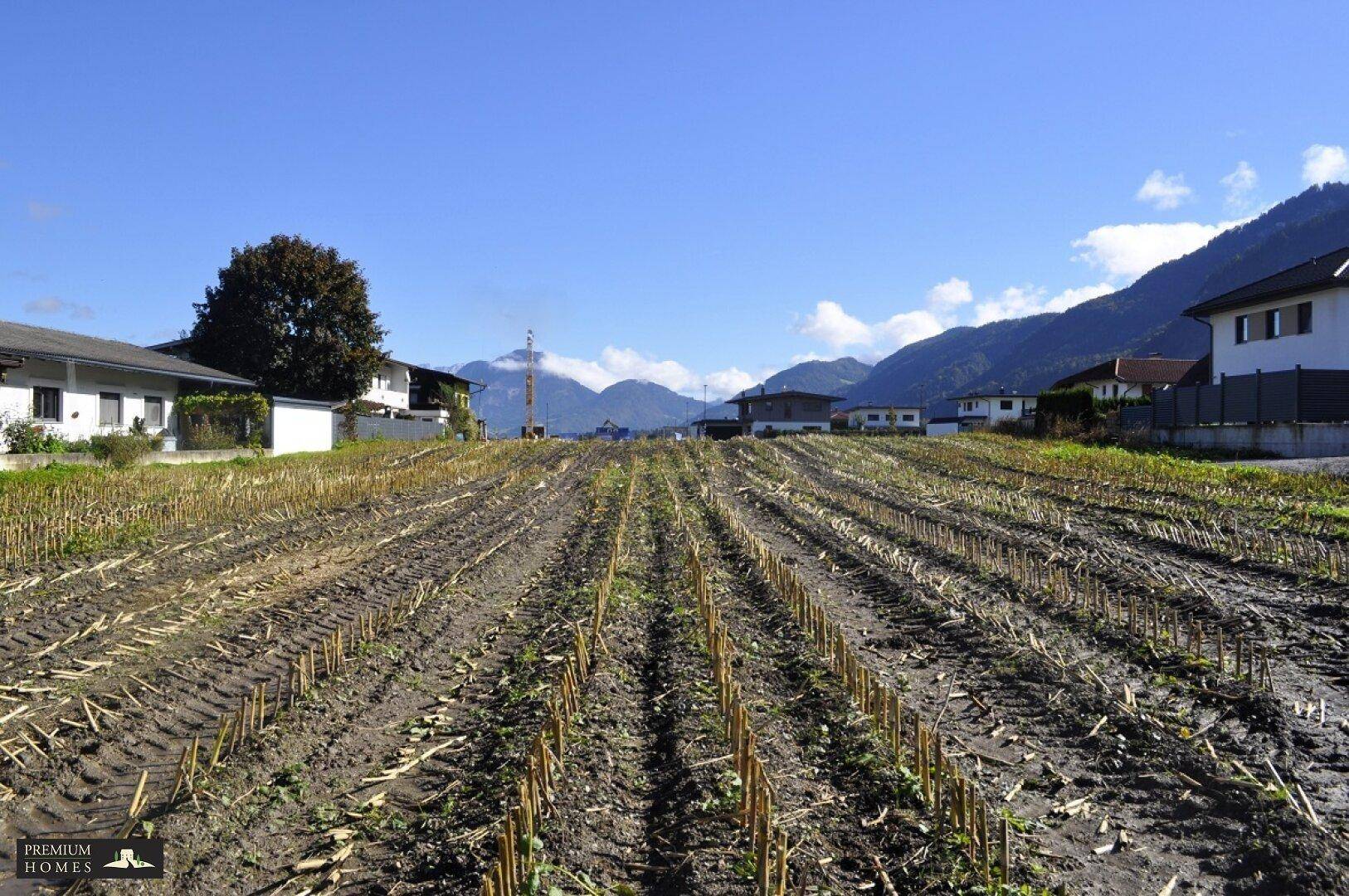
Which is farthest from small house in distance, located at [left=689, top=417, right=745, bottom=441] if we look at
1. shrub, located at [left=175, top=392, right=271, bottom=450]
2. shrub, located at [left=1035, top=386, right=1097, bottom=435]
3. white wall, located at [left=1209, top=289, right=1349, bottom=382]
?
shrub, located at [left=175, top=392, right=271, bottom=450]

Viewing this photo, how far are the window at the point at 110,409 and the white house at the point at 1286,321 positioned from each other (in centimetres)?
3559

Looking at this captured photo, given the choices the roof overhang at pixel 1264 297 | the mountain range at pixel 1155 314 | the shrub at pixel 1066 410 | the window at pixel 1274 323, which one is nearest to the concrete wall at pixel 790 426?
the shrub at pixel 1066 410

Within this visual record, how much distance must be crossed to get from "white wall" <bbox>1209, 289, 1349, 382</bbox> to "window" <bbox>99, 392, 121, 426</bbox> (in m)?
36.2

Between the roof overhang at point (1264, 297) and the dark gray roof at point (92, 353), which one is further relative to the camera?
the roof overhang at point (1264, 297)

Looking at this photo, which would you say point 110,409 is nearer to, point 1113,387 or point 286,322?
point 286,322

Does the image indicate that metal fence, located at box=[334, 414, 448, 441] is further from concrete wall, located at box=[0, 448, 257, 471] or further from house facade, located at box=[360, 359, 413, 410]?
concrete wall, located at box=[0, 448, 257, 471]

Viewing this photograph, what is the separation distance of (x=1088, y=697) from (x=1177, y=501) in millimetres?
10922

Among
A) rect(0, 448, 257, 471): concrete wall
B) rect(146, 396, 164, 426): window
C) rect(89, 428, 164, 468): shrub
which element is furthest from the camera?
rect(146, 396, 164, 426): window

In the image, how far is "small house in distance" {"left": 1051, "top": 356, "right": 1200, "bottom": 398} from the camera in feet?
178

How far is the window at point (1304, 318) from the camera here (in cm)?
2662

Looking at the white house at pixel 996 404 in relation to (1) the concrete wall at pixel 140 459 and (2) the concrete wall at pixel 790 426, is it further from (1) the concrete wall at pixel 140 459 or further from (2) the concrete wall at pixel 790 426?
(1) the concrete wall at pixel 140 459

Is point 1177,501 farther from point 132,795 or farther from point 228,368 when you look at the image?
point 228,368

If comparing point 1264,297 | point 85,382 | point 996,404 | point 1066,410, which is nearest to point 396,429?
point 85,382

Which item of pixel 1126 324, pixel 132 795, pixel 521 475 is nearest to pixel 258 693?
pixel 132 795
